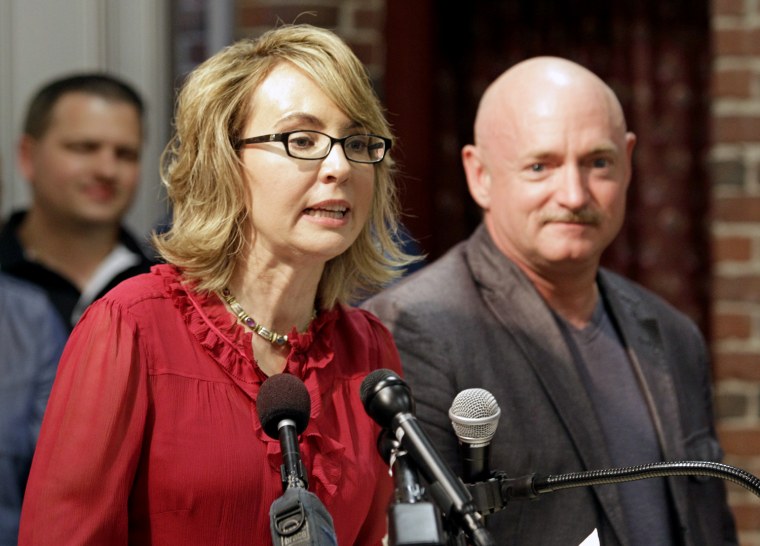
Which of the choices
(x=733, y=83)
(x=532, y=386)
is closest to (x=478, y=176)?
(x=532, y=386)

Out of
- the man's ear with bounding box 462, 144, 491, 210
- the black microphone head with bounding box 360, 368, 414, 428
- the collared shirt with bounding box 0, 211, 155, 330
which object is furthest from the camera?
the collared shirt with bounding box 0, 211, 155, 330

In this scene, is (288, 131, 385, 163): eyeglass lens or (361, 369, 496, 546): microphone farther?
(288, 131, 385, 163): eyeglass lens

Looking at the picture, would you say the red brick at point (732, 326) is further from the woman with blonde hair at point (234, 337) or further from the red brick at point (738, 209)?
the woman with blonde hair at point (234, 337)

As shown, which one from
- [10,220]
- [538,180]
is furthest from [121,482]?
[10,220]

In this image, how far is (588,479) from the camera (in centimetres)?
172

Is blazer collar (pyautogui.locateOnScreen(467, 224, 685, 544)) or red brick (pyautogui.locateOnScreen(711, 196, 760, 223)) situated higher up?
red brick (pyautogui.locateOnScreen(711, 196, 760, 223))

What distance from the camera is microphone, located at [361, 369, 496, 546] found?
4.96ft

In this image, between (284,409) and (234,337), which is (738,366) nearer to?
(234,337)

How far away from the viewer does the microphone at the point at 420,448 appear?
151 centimetres

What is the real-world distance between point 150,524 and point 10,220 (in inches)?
89.7

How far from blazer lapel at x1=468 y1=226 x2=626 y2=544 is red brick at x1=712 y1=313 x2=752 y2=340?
1.23 m

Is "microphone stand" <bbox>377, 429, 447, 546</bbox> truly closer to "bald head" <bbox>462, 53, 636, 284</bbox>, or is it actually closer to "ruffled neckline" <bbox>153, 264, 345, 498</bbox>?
"ruffled neckline" <bbox>153, 264, 345, 498</bbox>

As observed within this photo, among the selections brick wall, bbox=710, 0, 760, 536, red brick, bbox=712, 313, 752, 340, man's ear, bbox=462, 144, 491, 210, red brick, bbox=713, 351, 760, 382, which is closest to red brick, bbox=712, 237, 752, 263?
brick wall, bbox=710, 0, 760, 536

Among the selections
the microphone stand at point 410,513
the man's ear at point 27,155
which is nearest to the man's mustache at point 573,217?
the microphone stand at point 410,513
